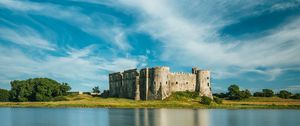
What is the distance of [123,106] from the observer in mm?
82000

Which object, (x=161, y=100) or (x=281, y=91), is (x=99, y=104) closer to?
(x=161, y=100)

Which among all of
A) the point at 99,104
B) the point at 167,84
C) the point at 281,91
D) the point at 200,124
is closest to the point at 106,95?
the point at 167,84

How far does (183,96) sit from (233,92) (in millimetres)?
20013

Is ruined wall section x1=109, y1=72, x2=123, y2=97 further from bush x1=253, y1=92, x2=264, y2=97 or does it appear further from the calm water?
the calm water

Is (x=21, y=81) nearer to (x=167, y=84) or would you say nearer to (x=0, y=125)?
(x=167, y=84)

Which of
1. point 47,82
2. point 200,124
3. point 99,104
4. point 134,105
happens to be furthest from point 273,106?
point 47,82

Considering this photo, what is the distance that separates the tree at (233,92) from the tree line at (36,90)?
45.2 metres

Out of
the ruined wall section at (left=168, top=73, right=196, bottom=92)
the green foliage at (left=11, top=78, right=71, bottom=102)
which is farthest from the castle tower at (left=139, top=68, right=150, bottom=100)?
the green foliage at (left=11, top=78, right=71, bottom=102)

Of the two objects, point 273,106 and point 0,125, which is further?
point 273,106

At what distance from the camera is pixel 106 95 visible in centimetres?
11931

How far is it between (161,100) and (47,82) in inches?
1330

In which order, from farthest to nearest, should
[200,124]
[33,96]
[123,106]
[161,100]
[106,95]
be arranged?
[106,95], [33,96], [161,100], [123,106], [200,124]

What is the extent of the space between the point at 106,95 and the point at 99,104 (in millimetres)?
34835

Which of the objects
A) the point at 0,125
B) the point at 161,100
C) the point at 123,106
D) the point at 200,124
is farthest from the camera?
the point at 161,100
